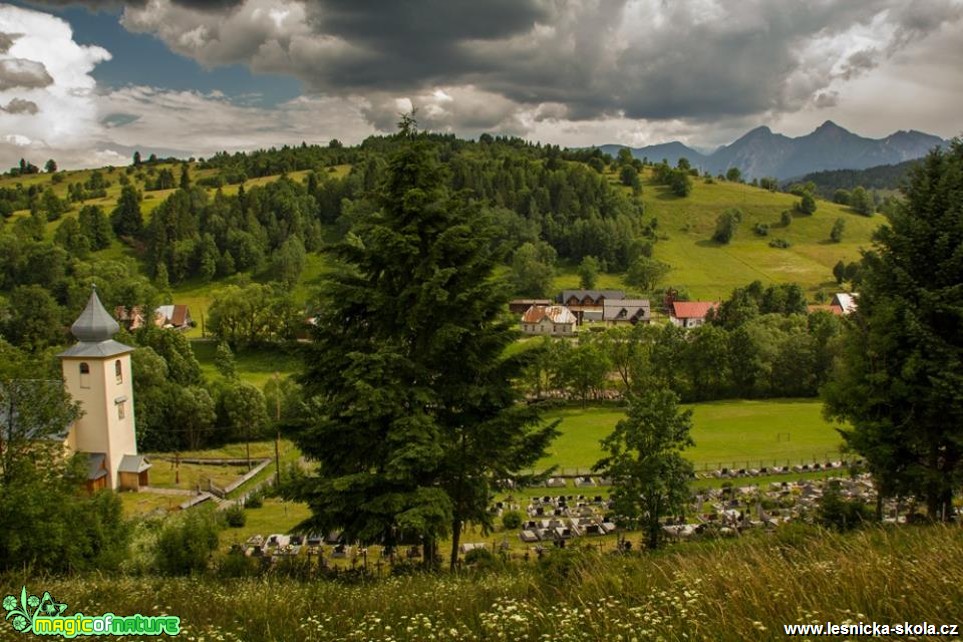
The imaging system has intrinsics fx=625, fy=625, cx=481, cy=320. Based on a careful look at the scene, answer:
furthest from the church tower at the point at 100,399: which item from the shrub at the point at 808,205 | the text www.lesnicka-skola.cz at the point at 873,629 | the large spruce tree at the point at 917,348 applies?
the shrub at the point at 808,205

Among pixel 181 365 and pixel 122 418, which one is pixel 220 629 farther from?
pixel 181 365

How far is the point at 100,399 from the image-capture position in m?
38.8

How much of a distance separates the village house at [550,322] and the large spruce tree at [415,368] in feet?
276

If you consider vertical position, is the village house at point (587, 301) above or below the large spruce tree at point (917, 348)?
below

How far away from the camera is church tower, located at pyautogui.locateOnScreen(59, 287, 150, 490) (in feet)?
127

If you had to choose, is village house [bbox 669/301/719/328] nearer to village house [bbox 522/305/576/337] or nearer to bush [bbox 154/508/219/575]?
village house [bbox 522/305/576/337]

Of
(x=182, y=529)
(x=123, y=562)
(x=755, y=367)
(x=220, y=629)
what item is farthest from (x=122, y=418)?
(x=755, y=367)

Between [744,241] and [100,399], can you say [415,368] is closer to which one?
[100,399]

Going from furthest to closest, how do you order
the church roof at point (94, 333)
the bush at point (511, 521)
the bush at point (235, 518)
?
the church roof at point (94, 333)
the bush at point (235, 518)
the bush at point (511, 521)

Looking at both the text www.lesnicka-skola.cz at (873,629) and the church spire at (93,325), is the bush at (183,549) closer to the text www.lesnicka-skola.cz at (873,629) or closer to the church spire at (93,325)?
the text www.lesnicka-skola.cz at (873,629)

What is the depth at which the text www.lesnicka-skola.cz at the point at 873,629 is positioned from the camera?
5.26 meters

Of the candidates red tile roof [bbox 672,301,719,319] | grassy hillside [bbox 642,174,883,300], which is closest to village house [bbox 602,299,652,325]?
red tile roof [bbox 672,301,719,319]

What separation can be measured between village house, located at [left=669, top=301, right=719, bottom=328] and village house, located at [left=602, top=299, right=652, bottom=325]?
418 cm

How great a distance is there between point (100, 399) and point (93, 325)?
4.72 meters
